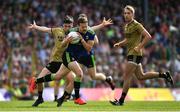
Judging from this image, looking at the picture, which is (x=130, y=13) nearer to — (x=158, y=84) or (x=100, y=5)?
(x=158, y=84)

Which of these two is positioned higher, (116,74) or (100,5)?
(100,5)

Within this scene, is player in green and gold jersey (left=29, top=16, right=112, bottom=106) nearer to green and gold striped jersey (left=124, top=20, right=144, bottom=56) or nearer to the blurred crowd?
green and gold striped jersey (left=124, top=20, right=144, bottom=56)

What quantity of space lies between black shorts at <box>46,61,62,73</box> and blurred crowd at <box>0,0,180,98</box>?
858 centimetres

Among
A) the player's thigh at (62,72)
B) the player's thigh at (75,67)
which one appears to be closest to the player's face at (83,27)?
the player's thigh at (75,67)

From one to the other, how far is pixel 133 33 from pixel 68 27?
1.98 metres

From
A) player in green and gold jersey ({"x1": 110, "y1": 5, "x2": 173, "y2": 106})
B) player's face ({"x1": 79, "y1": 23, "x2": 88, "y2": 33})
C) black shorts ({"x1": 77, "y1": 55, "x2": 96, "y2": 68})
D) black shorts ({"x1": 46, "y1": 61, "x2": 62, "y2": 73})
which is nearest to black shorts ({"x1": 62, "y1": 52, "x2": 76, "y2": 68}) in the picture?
player's face ({"x1": 79, "y1": 23, "x2": 88, "y2": 33})

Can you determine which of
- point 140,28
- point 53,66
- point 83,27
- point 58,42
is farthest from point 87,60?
point 140,28

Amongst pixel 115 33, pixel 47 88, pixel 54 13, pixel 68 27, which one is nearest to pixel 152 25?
pixel 115 33

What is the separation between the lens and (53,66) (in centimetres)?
2164

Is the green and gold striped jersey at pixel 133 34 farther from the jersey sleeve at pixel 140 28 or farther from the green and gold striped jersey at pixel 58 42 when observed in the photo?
the green and gold striped jersey at pixel 58 42

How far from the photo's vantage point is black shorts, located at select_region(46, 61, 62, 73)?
21.5 meters

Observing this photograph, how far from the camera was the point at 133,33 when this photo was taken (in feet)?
65.8

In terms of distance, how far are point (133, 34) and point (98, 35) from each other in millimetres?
14494

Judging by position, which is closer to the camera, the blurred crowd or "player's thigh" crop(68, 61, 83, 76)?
"player's thigh" crop(68, 61, 83, 76)
